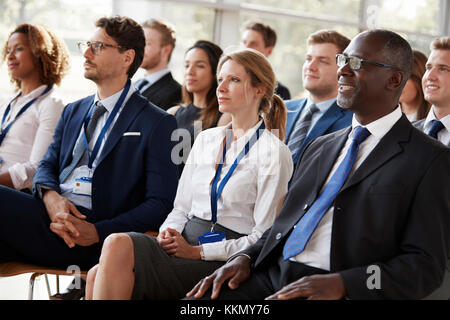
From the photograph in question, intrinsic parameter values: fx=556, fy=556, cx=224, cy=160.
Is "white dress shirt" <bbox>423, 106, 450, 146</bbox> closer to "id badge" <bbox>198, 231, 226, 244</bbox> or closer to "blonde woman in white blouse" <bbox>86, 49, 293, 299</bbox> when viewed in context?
"blonde woman in white blouse" <bbox>86, 49, 293, 299</bbox>

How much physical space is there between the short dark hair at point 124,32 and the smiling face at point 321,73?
1.29 m

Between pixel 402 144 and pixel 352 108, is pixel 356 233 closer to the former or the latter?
pixel 402 144

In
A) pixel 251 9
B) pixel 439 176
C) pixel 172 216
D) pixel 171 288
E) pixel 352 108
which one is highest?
pixel 251 9

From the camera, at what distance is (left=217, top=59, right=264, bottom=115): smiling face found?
9.18 ft

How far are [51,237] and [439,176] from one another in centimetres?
186

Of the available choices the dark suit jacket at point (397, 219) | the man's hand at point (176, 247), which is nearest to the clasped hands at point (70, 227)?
the man's hand at point (176, 247)

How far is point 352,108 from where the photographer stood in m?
2.11

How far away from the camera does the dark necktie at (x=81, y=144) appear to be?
2.98 m

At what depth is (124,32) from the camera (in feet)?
10.3

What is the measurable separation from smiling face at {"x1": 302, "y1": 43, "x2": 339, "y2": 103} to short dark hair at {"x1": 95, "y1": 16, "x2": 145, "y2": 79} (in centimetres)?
129

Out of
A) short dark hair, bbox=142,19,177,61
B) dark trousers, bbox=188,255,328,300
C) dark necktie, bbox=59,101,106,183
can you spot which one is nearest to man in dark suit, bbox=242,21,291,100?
short dark hair, bbox=142,19,177,61

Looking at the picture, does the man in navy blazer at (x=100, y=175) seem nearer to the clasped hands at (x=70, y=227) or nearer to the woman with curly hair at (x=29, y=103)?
the clasped hands at (x=70, y=227)

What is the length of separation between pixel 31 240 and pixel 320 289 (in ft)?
5.17
